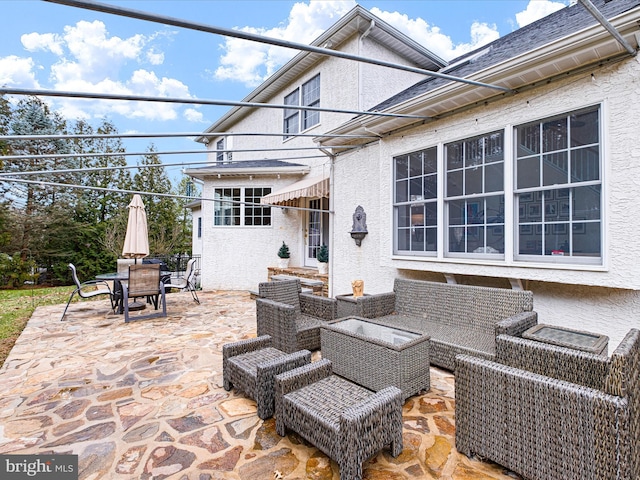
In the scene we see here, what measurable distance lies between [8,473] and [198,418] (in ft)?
5.47

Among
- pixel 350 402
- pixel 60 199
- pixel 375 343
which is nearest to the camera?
pixel 350 402

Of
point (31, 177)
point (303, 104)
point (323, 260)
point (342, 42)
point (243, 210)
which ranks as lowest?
point (323, 260)

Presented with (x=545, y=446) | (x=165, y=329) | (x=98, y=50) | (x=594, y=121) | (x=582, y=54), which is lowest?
(x=165, y=329)

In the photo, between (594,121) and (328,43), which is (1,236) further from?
(594,121)

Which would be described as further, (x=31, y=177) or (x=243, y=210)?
(x=31, y=177)

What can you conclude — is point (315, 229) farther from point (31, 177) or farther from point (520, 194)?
point (31, 177)

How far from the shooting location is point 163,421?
3695 millimetres

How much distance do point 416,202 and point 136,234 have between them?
8133 millimetres

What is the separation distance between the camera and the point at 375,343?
4.15 meters

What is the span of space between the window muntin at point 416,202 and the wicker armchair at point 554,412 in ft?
12.4

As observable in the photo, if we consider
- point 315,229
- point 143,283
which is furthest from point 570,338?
point 315,229

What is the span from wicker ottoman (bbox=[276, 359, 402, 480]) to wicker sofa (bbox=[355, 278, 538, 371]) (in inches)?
73.0

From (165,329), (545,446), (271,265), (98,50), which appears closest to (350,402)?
(545,446)

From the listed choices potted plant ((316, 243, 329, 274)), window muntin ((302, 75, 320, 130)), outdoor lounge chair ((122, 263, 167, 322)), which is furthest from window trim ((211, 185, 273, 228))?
outdoor lounge chair ((122, 263, 167, 322))
